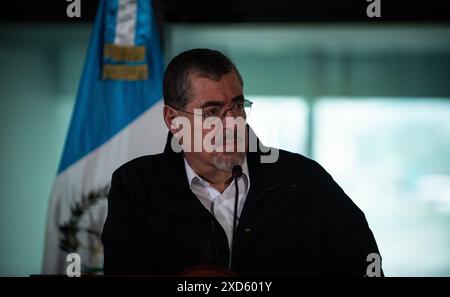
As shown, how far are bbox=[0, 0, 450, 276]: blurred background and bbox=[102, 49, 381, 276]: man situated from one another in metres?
1.04

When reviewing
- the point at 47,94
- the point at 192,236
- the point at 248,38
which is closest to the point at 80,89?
the point at 47,94

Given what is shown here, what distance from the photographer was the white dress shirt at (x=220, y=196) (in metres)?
1.48

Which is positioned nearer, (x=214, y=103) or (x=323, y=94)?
(x=214, y=103)

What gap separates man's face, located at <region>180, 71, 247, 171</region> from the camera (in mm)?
1521

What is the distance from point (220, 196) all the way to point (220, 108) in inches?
9.6

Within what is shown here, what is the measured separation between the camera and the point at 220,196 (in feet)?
5.01

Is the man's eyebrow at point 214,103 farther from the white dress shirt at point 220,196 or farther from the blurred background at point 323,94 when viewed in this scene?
the blurred background at point 323,94

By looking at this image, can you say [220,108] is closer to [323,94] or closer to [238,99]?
[238,99]

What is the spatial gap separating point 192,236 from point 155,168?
234mm

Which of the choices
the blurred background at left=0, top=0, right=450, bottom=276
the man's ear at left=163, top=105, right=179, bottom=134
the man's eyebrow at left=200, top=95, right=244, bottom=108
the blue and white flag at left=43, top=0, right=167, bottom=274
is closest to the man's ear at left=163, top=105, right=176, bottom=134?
the man's ear at left=163, top=105, right=179, bottom=134

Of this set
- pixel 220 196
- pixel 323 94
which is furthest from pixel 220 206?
pixel 323 94

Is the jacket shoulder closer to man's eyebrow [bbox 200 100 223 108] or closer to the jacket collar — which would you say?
the jacket collar

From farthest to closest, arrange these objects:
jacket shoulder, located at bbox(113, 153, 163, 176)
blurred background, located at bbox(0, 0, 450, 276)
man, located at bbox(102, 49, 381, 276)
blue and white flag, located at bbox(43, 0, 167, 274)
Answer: blurred background, located at bbox(0, 0, 450, 276) < blue and white flag, located at bbox(43, 0, 167, 274) < jacket shoulder, located at bbox(113, 153, 163, 176) < man, located at bbox(102, 49, 381, 276)

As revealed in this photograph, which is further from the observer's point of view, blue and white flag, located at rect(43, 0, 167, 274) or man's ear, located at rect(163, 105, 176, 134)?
blue and white flag, located at rect(43, 0, 167, 274)
